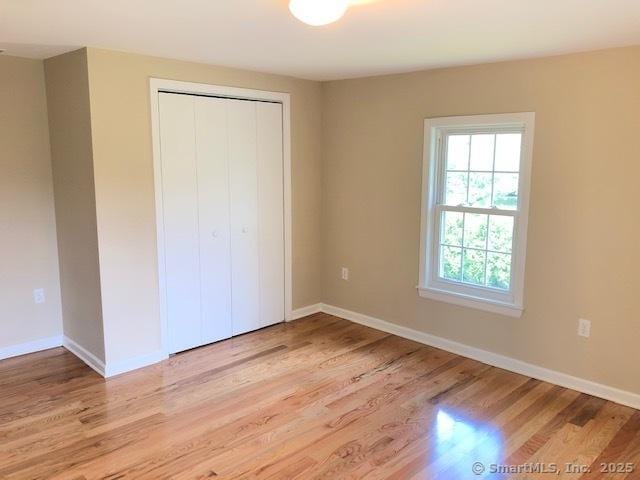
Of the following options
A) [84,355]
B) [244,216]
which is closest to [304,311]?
[244,216]

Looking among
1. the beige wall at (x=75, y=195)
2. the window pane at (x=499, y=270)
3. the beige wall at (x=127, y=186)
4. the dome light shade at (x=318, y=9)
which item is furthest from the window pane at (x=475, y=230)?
the beige wall at (x=75, y=195)

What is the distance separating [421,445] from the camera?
271cm

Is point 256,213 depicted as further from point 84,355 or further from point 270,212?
point 84,355

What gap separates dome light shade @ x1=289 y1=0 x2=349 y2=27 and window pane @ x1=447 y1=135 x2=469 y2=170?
77.0 inches

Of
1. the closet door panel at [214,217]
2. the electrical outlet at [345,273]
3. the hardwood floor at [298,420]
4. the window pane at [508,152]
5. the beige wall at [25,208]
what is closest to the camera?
the hardwood floor at [298,420]

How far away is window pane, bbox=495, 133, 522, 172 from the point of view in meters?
3.50

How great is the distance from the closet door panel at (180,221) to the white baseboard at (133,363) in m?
0.13

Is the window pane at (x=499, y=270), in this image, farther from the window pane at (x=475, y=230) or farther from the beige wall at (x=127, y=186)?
the beige wall at (x=127, y=186)

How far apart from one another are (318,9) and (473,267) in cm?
241

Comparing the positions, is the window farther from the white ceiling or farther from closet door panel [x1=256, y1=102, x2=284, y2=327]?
closet door panel [x1=256, y1=102, x2=284, y2=327]

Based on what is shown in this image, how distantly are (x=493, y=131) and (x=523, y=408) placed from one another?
1.82 meters

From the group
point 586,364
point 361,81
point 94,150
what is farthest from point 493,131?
point 94,150

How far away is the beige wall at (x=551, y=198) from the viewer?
3051mm

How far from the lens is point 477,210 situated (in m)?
3.73
